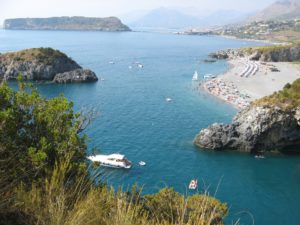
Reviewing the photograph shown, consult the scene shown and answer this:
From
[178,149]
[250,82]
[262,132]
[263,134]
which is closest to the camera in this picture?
[262,132]

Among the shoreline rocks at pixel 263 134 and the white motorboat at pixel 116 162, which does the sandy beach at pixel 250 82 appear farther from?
the white motorboat at pixel 116 162

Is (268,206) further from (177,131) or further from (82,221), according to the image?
(82,221)

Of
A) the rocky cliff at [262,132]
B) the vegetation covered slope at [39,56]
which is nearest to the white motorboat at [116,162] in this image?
the rocky cliff at [262,132]

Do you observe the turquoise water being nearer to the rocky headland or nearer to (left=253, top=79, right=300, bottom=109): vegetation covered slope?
the rocky headland

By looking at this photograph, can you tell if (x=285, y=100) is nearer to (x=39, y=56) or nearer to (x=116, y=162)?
(x=116, y=162)

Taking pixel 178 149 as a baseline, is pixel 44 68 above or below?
above

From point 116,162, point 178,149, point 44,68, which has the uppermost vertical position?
point 44,68

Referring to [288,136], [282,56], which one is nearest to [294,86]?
[288,136]

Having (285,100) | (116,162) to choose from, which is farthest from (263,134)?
(116,162)
